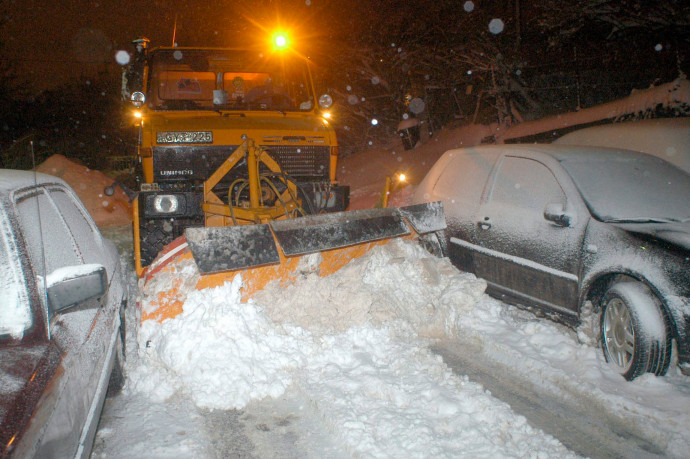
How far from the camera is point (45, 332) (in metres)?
2.29

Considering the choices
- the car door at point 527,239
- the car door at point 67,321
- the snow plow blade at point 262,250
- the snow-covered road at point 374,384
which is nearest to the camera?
the car door at point 67,321

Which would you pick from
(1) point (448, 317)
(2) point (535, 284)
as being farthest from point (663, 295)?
(1) point (448, 317)

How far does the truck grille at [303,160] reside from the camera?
6.14m

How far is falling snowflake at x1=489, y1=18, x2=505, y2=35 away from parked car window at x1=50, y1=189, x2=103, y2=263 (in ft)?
42.5

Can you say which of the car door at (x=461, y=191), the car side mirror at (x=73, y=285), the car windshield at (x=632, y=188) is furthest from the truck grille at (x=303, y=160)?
the car side mirror at (x=73, y=285)

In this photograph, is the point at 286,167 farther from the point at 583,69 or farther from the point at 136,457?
the point at 583,69

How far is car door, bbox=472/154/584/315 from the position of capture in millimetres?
4387

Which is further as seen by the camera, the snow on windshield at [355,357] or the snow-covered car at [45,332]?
the snow on windshield at [355,357]

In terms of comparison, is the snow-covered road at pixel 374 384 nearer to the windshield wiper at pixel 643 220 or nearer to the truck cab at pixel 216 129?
the windshield wiper at pixel 643 220

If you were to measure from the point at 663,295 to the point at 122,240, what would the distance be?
8064 mm

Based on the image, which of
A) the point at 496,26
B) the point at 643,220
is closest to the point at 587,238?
the point at 643,220

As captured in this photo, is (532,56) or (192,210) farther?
(532,56)

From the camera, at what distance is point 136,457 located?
2.95m

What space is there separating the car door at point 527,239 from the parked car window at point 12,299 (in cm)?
393
